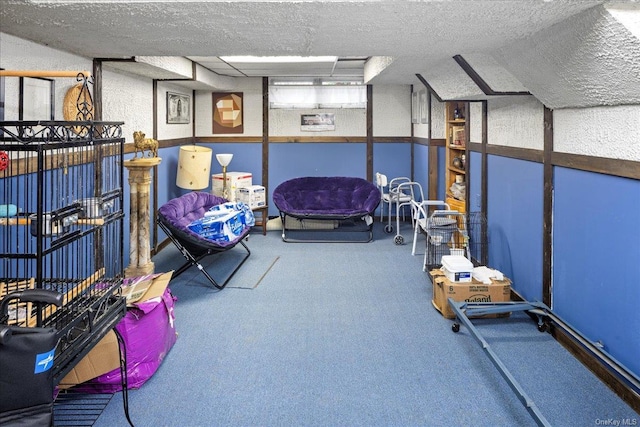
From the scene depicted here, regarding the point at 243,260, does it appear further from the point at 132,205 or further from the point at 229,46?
the point at 229,46

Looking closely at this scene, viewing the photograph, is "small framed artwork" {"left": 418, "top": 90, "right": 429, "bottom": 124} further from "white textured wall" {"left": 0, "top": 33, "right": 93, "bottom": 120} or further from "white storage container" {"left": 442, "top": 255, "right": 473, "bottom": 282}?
"white textured wall" {"left": 0, "top": 33, "right": 93, "bottom": 120}

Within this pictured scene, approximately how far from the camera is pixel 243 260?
6316 millimetres

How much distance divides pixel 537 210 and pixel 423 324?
1.18 m

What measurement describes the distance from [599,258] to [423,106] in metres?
5.07

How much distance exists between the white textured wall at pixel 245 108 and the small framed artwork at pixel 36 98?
5356mm

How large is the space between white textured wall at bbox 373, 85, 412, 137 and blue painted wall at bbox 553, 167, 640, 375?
543 cm

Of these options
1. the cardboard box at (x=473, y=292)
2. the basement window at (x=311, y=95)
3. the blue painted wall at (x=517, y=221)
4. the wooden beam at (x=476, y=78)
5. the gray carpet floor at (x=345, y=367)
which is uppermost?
the basement window at (x=311, y=95)

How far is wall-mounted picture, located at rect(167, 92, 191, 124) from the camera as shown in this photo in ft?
25.0

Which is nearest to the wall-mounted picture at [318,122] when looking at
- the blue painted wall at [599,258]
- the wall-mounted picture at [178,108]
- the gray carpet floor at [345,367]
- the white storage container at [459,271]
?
the wall-mounted picture at [178,108]

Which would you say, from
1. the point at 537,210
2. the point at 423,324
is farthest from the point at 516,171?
the point at 423,324

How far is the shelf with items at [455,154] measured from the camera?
6.67 meters

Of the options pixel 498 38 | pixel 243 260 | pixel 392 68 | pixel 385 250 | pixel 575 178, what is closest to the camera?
pixel 498 38

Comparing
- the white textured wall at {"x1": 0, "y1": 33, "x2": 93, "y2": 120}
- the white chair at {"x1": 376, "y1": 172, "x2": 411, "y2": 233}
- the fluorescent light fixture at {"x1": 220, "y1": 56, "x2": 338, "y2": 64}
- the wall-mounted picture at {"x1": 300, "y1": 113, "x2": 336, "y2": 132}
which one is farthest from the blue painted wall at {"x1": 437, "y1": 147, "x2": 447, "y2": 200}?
the white textured wall at {"x1": 0, "y1": 33, "x2": 93, "y2": 120}

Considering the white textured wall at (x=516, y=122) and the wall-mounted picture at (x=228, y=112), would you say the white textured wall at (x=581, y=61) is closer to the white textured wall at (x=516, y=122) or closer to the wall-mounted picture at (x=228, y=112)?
the white textured wall at (x=516, y=122)
